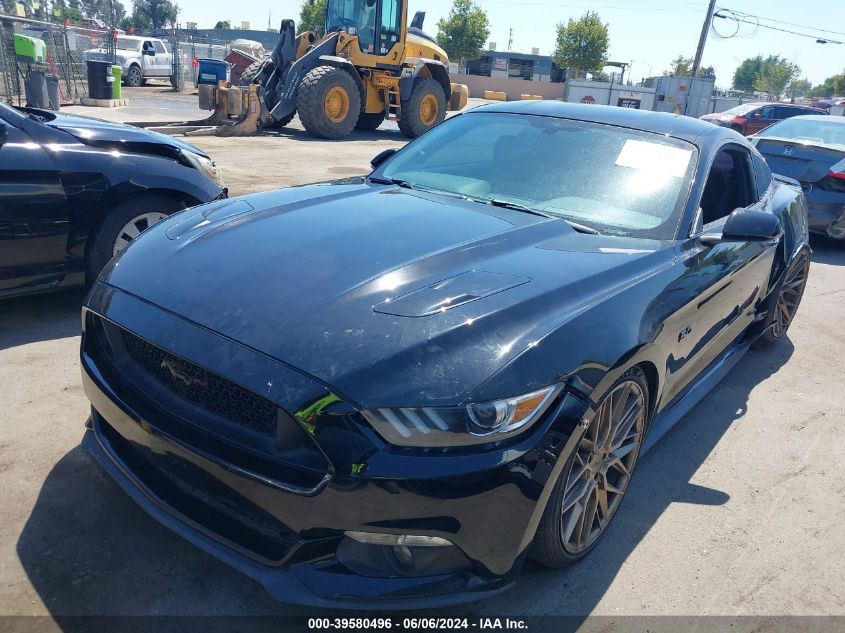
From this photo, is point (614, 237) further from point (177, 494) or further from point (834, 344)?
point (834, 344)

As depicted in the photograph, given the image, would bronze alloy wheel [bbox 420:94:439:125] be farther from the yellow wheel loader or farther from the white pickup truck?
the white pickup truck

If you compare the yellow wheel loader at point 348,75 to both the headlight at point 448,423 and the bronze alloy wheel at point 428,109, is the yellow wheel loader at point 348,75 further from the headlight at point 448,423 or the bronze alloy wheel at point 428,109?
the headlight at point 448,423

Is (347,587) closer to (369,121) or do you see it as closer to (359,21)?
(359,21)

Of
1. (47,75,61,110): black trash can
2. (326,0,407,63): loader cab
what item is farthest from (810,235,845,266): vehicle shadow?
(47,75,61,110): black trash can

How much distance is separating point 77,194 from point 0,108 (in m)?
0.70

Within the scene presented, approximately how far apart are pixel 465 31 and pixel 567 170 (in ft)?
225

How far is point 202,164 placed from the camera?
16.4 feet

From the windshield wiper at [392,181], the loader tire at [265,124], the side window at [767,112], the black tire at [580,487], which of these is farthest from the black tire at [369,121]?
the black tire at [580,487]

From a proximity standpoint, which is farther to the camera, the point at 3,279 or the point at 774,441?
the point at 3,279

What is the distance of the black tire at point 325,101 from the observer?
1370cm

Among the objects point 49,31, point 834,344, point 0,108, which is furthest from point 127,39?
point 834,344

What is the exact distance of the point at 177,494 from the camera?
6.98 ft

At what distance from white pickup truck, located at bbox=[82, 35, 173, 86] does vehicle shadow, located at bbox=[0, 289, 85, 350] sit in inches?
1069

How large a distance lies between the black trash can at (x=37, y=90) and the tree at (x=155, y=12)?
100518 millimetres
